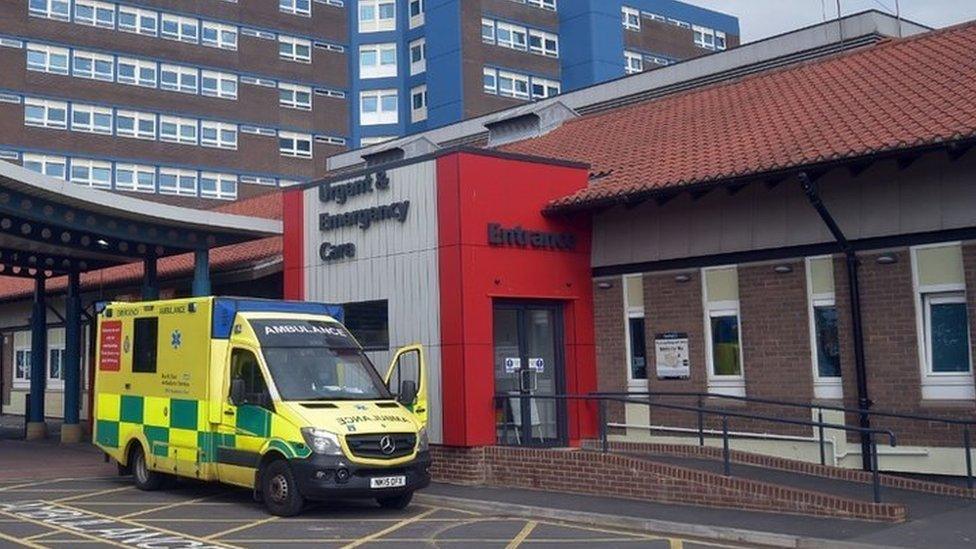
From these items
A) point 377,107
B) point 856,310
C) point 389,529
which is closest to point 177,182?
point 377,107

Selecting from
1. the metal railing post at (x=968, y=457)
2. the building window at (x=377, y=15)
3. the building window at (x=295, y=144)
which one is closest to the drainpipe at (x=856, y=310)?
the metal railing post at (x=968, y=457)

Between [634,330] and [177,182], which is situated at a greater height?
[177,182]

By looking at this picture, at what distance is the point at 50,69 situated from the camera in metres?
51.5

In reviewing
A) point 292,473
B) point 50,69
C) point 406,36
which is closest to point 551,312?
point 292,473

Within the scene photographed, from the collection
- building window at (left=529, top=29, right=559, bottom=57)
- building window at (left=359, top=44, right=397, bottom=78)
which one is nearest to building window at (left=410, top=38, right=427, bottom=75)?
building window at (left=359, top=44, right=397, bottom=78)

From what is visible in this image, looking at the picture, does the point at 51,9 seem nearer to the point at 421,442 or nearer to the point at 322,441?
the point at 421,442

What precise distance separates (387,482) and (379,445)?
0.45 metres

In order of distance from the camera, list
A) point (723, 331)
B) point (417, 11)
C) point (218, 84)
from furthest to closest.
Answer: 1. point (417, 11)
2. point (218, 84)
3. point (723, 331)

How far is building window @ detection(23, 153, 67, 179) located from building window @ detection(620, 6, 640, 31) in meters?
33.0

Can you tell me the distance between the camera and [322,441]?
12.5 m

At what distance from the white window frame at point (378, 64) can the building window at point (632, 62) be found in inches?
540

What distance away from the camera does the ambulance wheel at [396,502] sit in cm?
1355

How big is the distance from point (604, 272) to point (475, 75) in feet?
140

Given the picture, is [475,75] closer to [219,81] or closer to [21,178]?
[219,81]
